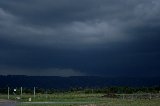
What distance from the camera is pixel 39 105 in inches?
2023

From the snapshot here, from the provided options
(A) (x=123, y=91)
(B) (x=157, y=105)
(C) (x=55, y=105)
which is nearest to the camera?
(B) (x=157, y=105)

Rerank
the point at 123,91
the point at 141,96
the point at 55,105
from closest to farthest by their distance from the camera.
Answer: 1. the point at 55,105
2. the point at 141,96
3. the point at 123,91

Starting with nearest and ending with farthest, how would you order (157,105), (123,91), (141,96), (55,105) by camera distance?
(157,105), (55,105), (141,96), (123,91)

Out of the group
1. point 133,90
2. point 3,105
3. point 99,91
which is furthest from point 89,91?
point 3,105

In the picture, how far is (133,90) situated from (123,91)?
2.71 m

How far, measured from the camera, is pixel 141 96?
75.9m

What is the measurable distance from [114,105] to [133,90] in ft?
189

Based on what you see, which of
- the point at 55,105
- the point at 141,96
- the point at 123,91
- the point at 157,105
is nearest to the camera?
the point at 157,105

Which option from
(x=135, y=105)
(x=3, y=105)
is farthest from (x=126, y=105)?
(x=3, y=105)

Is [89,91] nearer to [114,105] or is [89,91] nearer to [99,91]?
[99,91]

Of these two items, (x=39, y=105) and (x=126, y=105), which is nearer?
(x=126, y=105)

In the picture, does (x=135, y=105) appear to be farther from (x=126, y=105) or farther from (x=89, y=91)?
(x=89, y=91)

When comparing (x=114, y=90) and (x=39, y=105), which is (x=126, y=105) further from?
(x=114, y=90)

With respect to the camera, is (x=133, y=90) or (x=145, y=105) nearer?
(x=145, y=105)
